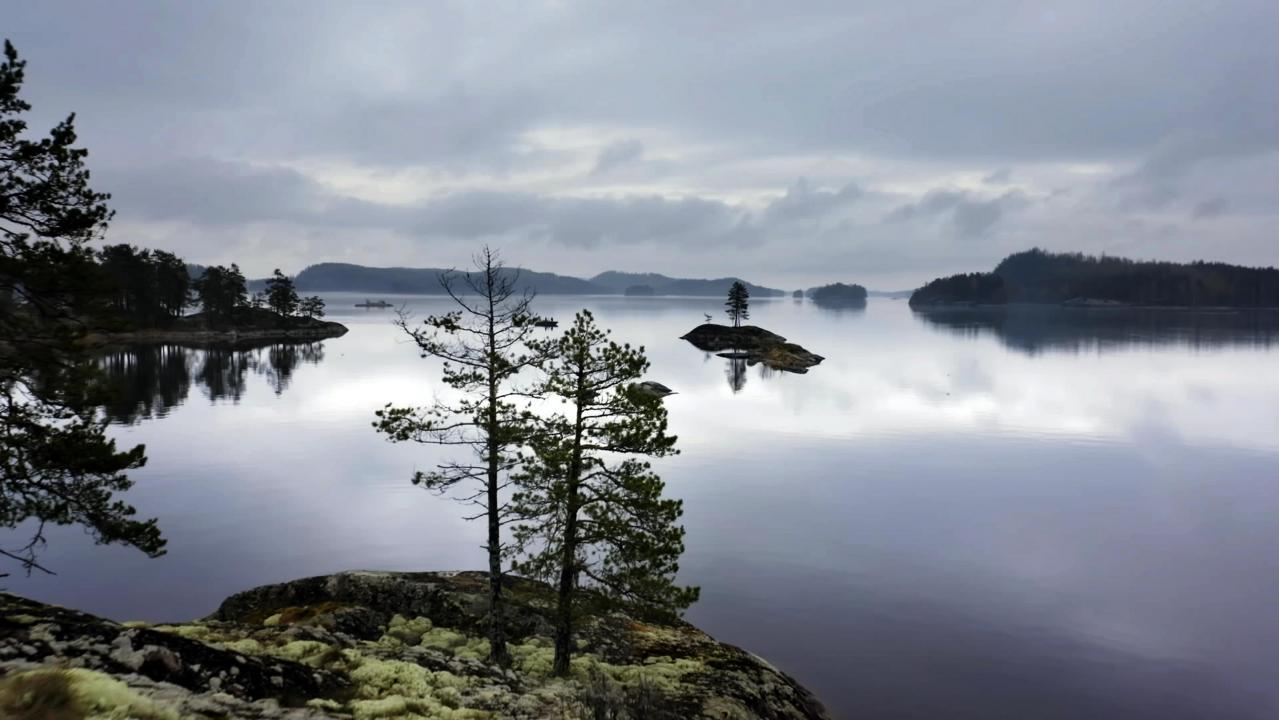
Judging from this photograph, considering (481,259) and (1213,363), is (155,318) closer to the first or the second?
(481,259)

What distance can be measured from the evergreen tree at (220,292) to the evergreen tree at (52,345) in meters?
148

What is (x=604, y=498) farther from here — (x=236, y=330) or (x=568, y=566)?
(x=236, y=330)

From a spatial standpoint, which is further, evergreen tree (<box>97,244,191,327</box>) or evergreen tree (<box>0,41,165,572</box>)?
evergreen tree (<box>97,244,191,327</box>)

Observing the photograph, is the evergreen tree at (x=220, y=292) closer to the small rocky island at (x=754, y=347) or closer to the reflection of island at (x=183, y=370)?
the reflection of island at (x=183, y=370)

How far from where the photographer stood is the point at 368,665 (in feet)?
50.8

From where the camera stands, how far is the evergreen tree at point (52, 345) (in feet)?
63.1

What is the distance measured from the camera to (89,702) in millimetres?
9328

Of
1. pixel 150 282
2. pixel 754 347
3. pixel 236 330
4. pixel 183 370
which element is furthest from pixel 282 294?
pixel 754 347

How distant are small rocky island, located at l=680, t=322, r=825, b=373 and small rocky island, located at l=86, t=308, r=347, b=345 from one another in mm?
98385

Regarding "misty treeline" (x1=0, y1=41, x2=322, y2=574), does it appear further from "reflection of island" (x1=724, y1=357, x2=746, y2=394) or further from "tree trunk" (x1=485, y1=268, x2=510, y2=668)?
"reflection of island" (x1=724, y1=357, x2=746, y2=394)

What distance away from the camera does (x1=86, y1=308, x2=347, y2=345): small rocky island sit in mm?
150238

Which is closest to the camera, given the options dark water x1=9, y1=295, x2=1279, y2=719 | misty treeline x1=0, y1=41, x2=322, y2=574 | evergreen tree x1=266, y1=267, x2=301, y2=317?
misty treeline x1=0, y1=41, x2=322, y2=574

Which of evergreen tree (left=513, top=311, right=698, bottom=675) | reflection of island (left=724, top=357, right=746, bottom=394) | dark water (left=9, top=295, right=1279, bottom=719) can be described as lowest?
dark water (left=9, top=295, right=1279, bottom=719)

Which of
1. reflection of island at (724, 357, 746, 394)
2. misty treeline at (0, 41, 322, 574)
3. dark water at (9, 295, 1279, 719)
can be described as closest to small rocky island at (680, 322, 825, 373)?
reflection of island at (724, 357, 746, 394)
